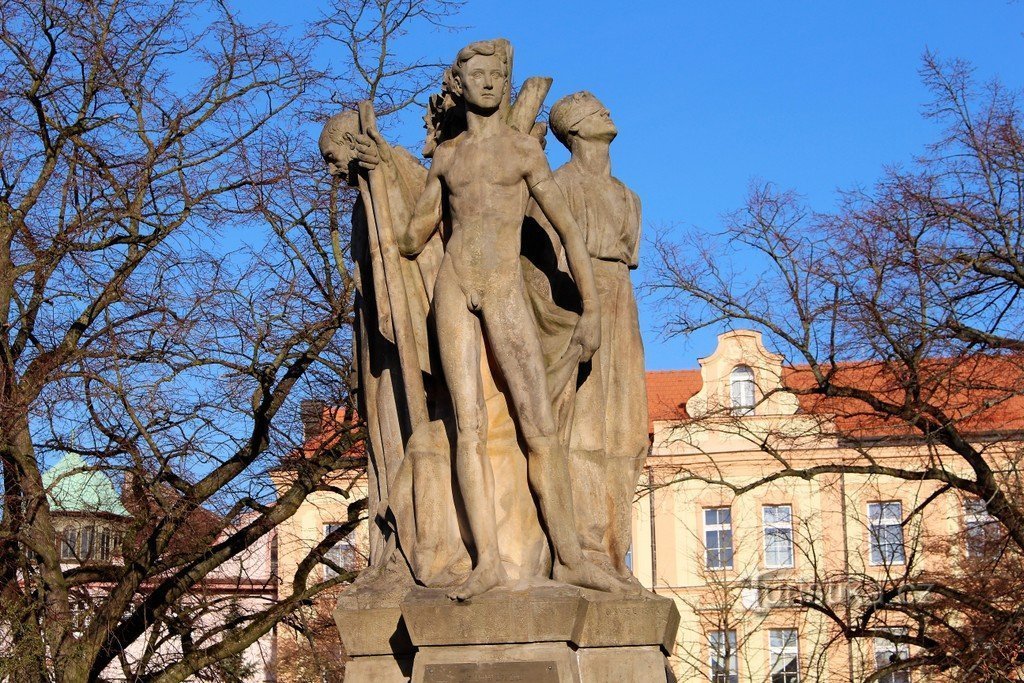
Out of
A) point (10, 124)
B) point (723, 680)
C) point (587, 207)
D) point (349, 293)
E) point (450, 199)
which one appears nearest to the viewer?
point (450, 199)

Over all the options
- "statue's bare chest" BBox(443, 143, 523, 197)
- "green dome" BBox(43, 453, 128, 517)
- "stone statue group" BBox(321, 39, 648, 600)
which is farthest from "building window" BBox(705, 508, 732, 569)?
"statue's bare chest" BBox(443, 143, 523, 197)

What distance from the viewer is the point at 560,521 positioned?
745 centimetres

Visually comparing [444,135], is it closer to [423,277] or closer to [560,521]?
[423,277]

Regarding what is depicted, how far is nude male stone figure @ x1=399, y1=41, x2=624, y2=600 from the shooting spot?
744 cm

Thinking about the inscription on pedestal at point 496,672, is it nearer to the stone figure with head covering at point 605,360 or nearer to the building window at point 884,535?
the stone figure with head covering at point 605,360

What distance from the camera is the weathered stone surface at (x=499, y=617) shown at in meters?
7.04

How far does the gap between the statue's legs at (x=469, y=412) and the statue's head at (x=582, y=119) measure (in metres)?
1.28

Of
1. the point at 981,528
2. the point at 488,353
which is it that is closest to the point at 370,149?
the point at 488,353

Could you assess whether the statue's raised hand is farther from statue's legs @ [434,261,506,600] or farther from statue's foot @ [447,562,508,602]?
statue's foot @ [447,562,508,602]

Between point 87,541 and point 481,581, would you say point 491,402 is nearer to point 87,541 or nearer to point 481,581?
point 481,581

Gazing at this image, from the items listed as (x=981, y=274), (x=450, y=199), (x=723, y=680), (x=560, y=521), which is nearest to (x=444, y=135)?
(x=450, y=199)

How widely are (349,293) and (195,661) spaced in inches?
145

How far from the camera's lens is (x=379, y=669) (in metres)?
7.48

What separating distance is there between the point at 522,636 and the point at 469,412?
105 cm
